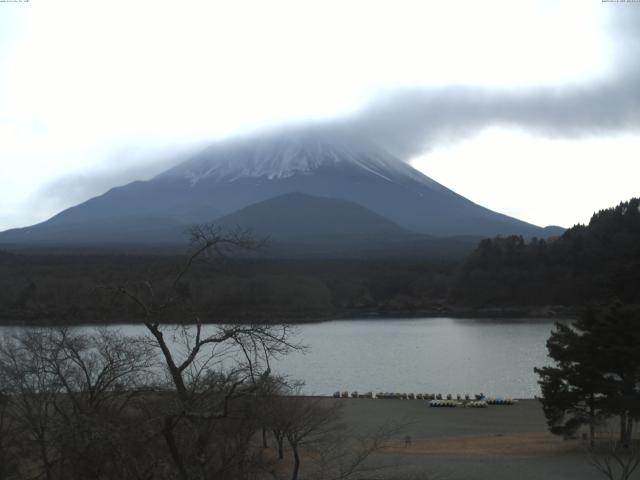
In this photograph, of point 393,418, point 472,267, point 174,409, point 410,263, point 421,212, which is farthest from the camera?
point 421,212

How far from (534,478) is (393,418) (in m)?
7.38

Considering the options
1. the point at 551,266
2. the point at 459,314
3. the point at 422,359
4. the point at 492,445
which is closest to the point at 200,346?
the point at 492,445

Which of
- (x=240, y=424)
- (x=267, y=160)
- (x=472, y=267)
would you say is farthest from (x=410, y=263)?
(x=267, y=160)

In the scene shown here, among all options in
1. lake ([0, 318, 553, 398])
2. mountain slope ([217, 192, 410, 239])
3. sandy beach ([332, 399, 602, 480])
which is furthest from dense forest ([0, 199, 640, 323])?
mountain slope ([217, 192, 410, 239])

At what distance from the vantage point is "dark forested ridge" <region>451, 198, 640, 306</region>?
60781 mm

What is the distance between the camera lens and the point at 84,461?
538cm

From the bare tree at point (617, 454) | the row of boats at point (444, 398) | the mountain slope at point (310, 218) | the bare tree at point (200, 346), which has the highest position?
the mountain slope at point (310, 218)

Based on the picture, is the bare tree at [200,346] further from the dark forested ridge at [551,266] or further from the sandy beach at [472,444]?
the dark forested ridge at [551,266]

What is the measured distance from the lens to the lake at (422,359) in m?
24.6

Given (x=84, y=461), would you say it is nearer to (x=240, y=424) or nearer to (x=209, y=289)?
(x=240, y=424)

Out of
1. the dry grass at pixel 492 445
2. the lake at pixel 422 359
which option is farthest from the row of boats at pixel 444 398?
the dry grass at pixel 492 445

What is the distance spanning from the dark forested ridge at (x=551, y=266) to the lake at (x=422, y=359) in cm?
1621

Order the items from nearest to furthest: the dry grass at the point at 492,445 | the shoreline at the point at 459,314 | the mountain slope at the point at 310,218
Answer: the dry grass at the point at 492,445
the shoreline at the point at 459,314
the mountain slope at the point at 310,218

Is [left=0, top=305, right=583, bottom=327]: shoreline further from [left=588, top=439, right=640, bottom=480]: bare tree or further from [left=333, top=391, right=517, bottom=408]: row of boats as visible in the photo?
[left=588, top=439, right=640, bottom=480]: bare tree
